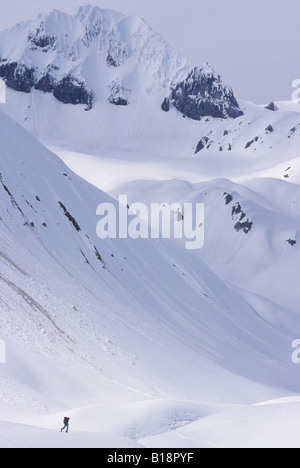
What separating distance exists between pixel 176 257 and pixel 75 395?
162 feet

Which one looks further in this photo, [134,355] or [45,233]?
[45,233]

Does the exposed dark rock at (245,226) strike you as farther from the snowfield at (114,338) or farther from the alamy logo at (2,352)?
the alamy logo at (2,352)

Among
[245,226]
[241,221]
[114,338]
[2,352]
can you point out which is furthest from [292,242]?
[2,352]

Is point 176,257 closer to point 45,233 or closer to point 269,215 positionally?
point 45,233

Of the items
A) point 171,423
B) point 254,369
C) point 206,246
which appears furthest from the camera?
point 206,246

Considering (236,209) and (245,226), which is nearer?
(245,226)

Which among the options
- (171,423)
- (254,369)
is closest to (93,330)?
(254,369)

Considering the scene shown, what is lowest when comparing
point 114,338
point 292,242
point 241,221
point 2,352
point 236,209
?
point 2,352

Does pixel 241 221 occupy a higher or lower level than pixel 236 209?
lower

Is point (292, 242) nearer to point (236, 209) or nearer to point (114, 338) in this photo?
point (236, 209)

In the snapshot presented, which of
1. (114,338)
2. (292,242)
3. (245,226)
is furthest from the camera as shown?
(245,226)

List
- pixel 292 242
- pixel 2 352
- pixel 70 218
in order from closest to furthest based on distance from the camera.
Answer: pixel 2 352 → pixel 70 218 → pixel 292 242

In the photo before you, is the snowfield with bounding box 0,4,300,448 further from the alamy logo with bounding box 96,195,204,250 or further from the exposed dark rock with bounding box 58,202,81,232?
the alamy logo with bounding box 96,195,204,250

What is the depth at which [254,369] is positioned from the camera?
247ft
